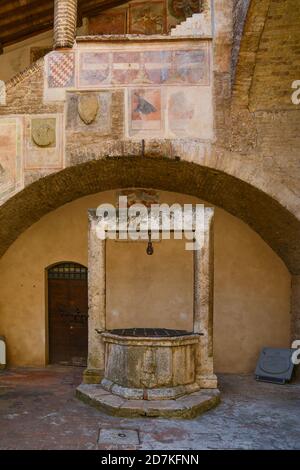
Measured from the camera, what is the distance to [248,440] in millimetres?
5281

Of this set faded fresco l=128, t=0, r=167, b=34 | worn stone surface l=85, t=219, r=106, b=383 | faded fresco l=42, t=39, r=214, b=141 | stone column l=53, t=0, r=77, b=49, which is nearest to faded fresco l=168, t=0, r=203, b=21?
faded fresco l=128, t=0, r=167, b=34

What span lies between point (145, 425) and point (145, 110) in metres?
4.74

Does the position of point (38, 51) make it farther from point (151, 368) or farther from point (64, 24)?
point (151, 368)

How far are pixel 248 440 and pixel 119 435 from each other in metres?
1.47

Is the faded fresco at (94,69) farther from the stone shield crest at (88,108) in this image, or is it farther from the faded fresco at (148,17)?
the faded fresco at (148,17)

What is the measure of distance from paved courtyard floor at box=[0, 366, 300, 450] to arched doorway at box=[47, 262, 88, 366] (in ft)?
6.30

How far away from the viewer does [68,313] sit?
31.1 ft

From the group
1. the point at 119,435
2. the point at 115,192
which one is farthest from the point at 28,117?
the point at 119,435

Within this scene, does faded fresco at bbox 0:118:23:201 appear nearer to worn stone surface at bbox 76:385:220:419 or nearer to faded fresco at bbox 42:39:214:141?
faded fresco at bbox 42:39:214:141

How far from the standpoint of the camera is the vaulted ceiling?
9073 mm

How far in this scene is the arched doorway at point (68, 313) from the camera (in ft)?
30.9

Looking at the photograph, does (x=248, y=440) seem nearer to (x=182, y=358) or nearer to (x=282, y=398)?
(x=182, y=358)

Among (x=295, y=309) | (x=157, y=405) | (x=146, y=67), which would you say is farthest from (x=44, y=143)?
(x=295, y=309)

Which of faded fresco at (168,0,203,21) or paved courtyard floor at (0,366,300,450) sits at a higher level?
faded fresco at (168,0,203,21)
